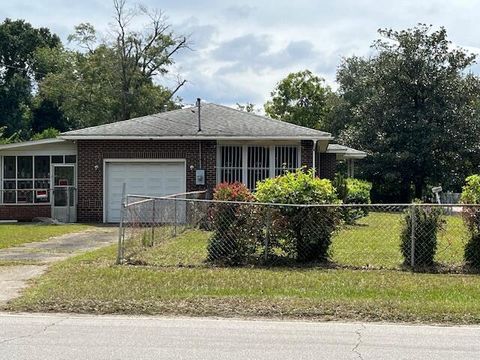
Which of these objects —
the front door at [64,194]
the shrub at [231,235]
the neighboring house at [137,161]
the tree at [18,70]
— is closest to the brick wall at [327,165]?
the neighboring house at [137,161]

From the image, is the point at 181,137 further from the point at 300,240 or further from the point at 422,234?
the point at 422,234

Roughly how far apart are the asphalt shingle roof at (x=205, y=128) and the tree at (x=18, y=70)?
44.4m

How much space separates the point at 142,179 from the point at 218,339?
54.5 ft

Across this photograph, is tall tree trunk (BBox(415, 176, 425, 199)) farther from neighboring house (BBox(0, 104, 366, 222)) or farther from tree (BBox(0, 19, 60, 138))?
tree (BBox(0, 19, 60, 138))

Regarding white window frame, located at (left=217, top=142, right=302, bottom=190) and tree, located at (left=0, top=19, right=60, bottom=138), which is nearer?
white window frame, located at (left=217, top=142, right=302, bottom=190)

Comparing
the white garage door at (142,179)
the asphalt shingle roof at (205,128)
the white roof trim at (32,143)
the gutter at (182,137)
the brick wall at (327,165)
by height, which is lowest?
the white garage door at (142,179)

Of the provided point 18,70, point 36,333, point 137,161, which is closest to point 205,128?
point 137,161

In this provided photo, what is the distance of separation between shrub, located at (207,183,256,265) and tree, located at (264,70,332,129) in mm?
46112

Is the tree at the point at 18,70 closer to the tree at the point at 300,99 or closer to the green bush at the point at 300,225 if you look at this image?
the tree at the point at 300,99

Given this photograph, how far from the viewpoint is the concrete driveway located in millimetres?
10016

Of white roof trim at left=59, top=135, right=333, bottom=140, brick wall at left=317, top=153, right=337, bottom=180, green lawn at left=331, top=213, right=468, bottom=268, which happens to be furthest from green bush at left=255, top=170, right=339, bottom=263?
brick wall at left=317, top=153, right=337, bottom=180

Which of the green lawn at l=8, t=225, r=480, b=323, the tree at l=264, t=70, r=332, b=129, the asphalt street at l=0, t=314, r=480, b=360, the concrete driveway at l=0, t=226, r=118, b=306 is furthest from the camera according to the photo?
the tree at l=264, t=70, r=332, b=129

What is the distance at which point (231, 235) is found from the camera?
1182 cm

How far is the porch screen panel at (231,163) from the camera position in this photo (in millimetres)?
22672
